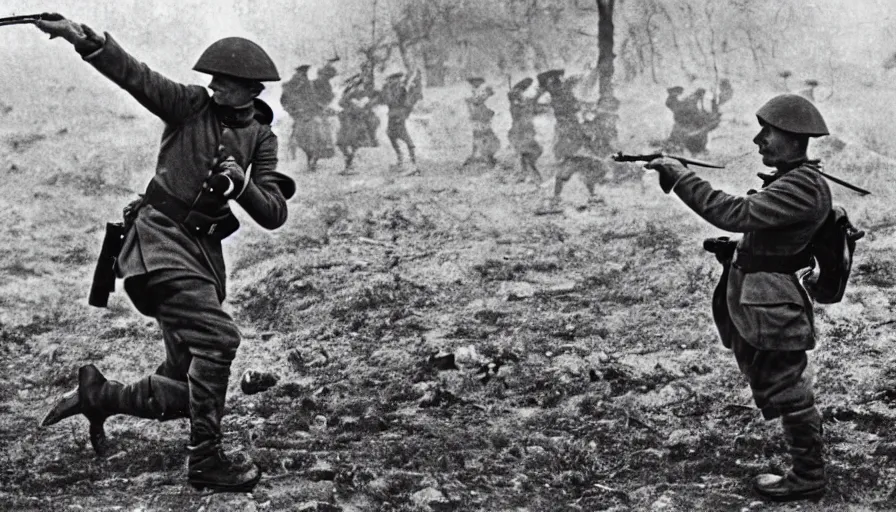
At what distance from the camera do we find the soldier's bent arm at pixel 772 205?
3.71m

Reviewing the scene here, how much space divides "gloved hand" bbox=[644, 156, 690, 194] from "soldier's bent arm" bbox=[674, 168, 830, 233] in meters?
0.10

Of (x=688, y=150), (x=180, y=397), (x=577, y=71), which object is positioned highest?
(x=577, y=71)

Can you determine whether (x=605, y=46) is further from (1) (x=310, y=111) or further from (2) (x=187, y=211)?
(2) (x=187, y=211)

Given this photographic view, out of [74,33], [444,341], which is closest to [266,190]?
[74,33]

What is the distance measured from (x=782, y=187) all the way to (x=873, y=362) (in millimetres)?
2137

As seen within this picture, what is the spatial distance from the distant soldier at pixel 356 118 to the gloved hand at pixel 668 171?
540cm

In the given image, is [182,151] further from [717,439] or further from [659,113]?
[659,113]

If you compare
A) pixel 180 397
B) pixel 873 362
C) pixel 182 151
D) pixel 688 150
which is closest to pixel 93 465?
pixel 180 397

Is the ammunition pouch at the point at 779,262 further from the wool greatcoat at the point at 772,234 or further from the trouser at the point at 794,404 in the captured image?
the trouser at the point at 794,404

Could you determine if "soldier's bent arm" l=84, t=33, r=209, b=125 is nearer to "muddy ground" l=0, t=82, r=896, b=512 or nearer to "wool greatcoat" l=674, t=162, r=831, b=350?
"muddy ground" l=0, t=82, r=896, b=512

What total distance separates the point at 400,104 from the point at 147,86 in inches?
219

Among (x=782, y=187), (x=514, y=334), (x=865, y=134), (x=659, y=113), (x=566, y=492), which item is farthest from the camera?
(x=659, y=113)

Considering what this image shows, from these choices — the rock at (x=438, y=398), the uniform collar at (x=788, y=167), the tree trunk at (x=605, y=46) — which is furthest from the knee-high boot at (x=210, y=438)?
the tree trunk at (x=605, y=46)

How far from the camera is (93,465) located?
432cm
